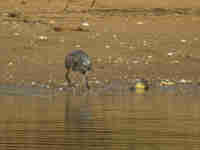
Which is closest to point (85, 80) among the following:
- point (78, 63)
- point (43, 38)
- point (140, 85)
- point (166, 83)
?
point (78, 63)

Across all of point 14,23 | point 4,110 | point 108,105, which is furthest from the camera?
point 14,23

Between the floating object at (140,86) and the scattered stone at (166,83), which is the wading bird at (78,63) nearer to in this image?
the floating object at (140,86)

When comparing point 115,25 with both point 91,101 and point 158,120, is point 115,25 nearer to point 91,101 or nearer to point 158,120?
point 91,101

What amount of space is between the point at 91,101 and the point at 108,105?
0.75m

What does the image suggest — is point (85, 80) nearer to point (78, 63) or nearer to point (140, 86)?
point (78, 63)

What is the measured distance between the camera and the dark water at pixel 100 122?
8750mm

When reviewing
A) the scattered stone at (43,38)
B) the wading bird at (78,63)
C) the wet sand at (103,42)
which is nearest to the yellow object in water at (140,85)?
the wet sand at (103,42)

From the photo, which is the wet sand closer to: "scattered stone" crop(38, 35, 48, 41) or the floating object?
"scattered stone" crop(38, 35, 48, 41)

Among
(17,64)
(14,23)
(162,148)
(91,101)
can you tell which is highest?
(14,23)

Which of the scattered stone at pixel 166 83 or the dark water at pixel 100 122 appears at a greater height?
the scattered stone at pixel 166 83

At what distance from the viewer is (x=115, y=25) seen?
20719mm

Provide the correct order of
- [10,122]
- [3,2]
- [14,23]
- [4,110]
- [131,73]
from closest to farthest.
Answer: [10,122], [4,110], [131,73], [14,23], [3,2]

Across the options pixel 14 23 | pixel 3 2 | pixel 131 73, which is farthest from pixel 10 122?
pixel 3 2

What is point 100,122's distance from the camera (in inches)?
415
